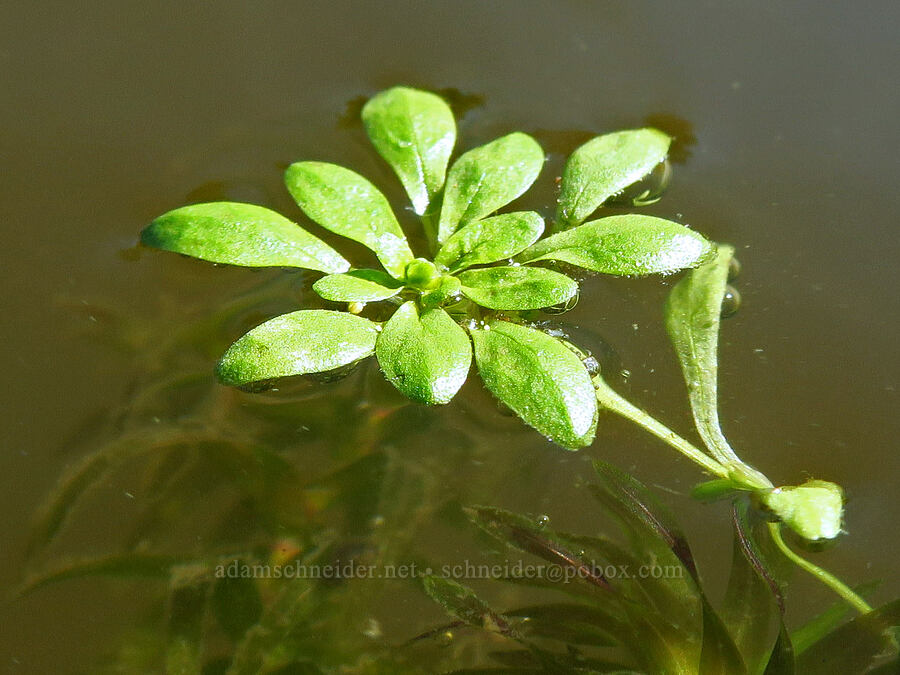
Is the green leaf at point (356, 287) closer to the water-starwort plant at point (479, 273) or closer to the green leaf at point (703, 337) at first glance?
the water-starwort plant at point (479, 273)

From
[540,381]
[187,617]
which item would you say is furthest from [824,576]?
[187,617]

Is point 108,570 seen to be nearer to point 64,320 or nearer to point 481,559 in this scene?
point 64,320

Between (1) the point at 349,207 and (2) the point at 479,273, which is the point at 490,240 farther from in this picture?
(1) the point at 349,207

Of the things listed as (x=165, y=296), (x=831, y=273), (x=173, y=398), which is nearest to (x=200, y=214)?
(x=165, y=296)

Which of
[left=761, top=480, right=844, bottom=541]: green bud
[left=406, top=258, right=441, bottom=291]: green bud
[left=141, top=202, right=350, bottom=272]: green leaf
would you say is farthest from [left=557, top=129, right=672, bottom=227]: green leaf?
[left=761, top=480, right=844, bottom=541]: green bud

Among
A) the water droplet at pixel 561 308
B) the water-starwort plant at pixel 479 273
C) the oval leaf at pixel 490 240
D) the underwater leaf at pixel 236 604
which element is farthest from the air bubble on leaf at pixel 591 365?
the underwater leaf at pixel 236 604

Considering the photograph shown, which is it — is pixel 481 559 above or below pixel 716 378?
below

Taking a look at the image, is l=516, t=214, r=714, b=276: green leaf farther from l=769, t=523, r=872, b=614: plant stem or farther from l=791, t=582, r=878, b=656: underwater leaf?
l=791, t=582, r=878, b=656: underwater leaf
